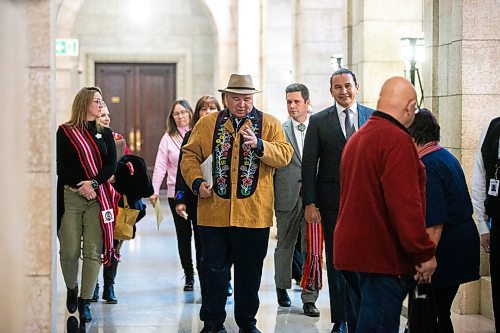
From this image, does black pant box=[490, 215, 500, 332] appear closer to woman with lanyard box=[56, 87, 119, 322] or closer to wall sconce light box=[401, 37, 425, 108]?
woman with lanyard box=[56, 87, 119, 322]

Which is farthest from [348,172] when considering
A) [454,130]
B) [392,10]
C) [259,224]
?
[392,10]

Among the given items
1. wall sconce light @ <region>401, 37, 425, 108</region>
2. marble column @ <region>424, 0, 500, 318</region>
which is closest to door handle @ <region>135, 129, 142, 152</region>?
wall sconce light @ <region>401, 37, 425, 108</region>

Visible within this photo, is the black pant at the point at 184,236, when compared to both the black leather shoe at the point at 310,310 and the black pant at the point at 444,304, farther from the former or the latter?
the black pant at the point at 444,304

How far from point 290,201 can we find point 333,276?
1.31m

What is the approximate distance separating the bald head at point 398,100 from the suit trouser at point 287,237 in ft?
11.5

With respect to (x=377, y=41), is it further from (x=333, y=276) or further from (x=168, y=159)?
(x=333, y=276)

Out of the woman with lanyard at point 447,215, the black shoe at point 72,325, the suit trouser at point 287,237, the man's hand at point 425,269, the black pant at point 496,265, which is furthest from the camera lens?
the suit trouser at point 287,237

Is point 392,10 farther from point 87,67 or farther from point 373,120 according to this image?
point 87,67

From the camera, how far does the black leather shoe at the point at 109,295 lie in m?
8.86

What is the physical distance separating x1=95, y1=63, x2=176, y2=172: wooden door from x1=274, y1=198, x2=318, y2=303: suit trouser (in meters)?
14.8

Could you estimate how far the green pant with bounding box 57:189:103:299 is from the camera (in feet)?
25.0

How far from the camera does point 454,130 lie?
319 inches

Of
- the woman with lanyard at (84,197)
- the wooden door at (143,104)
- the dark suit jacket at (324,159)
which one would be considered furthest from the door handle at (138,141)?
the dark suit jacket at (324,159)

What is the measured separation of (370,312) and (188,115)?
499 centimetres
